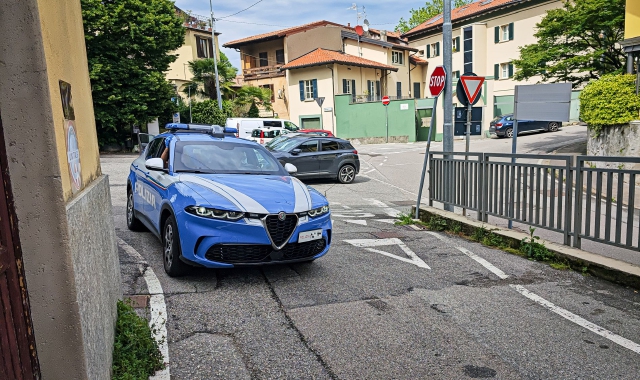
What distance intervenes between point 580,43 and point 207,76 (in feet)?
88.8

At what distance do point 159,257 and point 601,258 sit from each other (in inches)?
217

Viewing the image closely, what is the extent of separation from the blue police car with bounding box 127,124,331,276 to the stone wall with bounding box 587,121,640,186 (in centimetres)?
1204

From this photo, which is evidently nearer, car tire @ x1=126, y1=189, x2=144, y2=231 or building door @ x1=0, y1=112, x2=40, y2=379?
building door @ x1=0, y1=112, x2=40, y2=379

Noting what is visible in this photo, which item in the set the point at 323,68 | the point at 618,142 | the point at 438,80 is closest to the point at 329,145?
the point at 438,80

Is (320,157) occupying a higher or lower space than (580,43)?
lower

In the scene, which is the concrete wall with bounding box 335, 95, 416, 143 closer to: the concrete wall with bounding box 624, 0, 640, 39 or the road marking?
the concrete wall with bounding box 624, 0, 640, 39

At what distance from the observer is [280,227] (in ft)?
17.1

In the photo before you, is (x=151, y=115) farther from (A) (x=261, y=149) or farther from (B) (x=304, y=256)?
(B) (x=304, y=256)

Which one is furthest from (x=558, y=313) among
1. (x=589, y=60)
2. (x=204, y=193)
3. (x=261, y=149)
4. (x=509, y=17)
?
(x=509, y=17)

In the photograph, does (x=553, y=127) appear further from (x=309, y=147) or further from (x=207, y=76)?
(x=207, y=76)

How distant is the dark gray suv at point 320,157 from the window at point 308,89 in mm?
27518

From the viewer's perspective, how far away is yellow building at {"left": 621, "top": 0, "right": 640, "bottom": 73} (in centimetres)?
1705

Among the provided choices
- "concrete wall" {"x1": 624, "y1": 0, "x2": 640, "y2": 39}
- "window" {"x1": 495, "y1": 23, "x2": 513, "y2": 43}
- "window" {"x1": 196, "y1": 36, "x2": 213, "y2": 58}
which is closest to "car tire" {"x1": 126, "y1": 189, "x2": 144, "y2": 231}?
"concrete wall" {"x1": 624, "y1": 0, "x2": 640, "y2": 39}

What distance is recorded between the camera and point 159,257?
21.1ft
